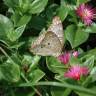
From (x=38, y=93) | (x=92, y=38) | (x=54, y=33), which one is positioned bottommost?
(x=92, y=38)

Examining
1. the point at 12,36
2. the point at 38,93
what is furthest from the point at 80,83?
the point at 12,36

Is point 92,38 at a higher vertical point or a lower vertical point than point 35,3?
lower

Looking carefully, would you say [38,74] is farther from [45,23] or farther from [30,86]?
[45,23]

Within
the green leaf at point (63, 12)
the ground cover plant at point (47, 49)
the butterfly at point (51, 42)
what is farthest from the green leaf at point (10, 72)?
the green leaf at point (63, 12)

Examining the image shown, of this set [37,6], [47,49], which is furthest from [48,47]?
[37,6]

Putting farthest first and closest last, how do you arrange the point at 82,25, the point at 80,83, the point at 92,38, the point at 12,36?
the point at 92,38
the point at 82,25
the point at 12,36
the point at 80,83

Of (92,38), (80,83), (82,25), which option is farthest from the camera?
(92,38)

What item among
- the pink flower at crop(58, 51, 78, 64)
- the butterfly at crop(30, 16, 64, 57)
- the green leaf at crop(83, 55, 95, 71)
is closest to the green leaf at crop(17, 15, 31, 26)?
the butterfly at crop(30, 16, 64, 57)

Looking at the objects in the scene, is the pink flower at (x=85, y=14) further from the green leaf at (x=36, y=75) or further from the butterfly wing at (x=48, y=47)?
the green leaf at (x=36, y=75)
